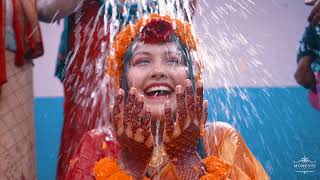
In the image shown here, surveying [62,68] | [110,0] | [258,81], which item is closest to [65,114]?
[62,68]

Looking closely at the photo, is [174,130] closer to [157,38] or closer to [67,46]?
[157,38]

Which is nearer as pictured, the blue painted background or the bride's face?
the bride's face

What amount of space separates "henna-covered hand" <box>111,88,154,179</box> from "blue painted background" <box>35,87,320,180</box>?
1.23 metres

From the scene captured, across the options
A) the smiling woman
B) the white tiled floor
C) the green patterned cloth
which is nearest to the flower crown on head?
the smiling woman

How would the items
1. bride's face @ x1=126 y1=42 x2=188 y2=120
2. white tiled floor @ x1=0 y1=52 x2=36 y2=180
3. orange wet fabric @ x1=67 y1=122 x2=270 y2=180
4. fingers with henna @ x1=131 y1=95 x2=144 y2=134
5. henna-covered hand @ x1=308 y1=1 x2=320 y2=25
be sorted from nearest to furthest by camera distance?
1. fingers with henna @ x1=131 y1=95 x2=144 y2=134
2. bride's face @ x1=126 y1=42 x2=188 y2=120
3. orange wet fabric @ x1=67 y1=122 x2=270 y2=180
4. white tiled floor @ x1=0 y1=52 x2=36 y2=180
5. henna-covered hand @ x1=308 y1=1 x2=320 y2=25

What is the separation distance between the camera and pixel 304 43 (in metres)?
2.89

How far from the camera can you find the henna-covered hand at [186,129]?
1.64m

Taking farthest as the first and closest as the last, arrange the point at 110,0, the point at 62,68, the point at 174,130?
the point at 62,68 < the point at 110,0 < the point at 174,130

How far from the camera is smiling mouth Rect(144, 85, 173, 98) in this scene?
175 centimetres

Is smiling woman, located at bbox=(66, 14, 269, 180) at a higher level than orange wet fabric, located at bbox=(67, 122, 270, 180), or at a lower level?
higher

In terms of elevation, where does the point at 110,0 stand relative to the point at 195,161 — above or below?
above

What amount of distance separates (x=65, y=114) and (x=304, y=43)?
1318mm

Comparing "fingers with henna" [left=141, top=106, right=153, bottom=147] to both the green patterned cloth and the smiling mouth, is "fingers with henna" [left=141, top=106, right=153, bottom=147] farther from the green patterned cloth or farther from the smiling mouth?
the green patterned cloth

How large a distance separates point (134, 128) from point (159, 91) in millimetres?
177
